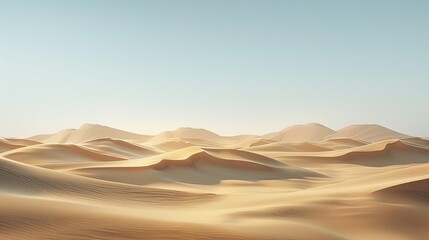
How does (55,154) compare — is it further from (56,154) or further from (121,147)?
(121,147)

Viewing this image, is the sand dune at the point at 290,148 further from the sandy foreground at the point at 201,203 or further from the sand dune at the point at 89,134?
the sand dune at the point at 89,134

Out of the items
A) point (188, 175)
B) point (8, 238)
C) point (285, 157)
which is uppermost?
point (285, 157)

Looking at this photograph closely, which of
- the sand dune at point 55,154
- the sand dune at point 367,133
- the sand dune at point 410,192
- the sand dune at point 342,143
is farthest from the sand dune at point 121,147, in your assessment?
the sand dune at point 367,133

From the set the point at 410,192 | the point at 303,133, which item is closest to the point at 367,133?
the point at 303,133

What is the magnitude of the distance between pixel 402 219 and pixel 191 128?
102 meters

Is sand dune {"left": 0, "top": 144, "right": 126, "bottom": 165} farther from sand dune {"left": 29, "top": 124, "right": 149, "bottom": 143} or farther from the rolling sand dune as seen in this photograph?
sand dune {"left": 29, "top": 124, "right": 149, "bottom": 143}

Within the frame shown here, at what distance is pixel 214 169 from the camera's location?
65.2 feet

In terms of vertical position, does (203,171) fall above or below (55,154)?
below

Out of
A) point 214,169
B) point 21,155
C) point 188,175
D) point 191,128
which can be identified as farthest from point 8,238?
point 191,128

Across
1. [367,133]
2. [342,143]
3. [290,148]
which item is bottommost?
[290,148]

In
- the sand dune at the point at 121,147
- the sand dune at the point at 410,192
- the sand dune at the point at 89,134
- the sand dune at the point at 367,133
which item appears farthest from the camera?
the sand dune at the point at 89,134

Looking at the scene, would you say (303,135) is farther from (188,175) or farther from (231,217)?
(231,217)

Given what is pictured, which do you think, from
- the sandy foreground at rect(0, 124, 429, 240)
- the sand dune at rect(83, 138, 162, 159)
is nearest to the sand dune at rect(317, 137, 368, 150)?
the sand dune at rect(83, 138, 162, 159)

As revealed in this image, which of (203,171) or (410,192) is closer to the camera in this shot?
(410,192)
